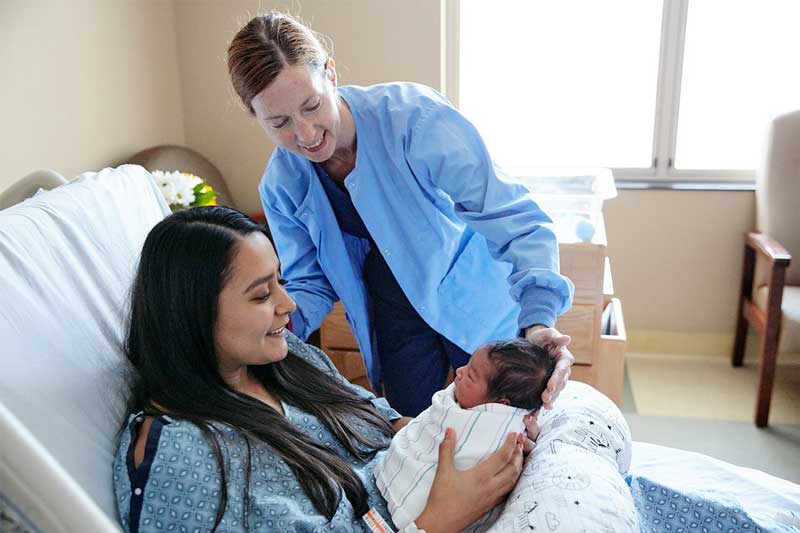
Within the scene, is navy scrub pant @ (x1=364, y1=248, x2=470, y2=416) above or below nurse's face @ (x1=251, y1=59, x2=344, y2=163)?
below

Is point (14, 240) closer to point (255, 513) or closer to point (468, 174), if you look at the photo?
point (255, 513)

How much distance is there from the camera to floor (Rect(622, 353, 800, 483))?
8.27 ft

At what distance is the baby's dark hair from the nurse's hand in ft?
0.05

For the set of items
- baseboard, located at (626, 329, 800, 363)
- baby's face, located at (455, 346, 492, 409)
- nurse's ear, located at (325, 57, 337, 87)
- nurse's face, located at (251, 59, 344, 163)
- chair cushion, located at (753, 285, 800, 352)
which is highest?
nurse's ear, located at (325, 57, 337, 87)

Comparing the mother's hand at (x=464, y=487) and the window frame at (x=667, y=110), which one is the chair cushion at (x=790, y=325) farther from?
the mother's hand at (x=464, y=487)

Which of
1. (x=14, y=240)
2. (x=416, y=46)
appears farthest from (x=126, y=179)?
(x=416, y=46)

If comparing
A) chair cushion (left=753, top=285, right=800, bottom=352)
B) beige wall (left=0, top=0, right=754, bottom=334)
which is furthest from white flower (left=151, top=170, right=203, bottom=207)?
chair cushion (left=753, top=285, right=800, bottom=352)

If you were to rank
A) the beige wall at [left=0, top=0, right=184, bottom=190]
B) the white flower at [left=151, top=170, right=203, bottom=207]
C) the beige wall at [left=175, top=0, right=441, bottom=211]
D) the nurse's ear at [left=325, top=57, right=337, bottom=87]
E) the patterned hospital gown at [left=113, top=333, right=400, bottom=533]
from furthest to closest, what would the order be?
the beige wall at [left=175, top=0, right=441, bottom=211]
the beige wall at [left=0, top=0, right=184, bottom=190]
the white flower at [left=151, top=170, right=203, bottom=207]
the nurse's ear at [left=325, top=57, right=337, bottom=87]
the patterned hospital gown at [left=113, top=333, right=400, bottom=533]

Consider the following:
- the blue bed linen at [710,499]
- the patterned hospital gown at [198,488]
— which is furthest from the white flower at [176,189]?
the blue bed linen at [710,499]

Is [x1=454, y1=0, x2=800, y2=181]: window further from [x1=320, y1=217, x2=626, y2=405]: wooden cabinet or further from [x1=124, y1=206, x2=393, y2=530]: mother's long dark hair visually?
[x1=124, y1=206, x2=393, y2=530]: mother's long dark hair

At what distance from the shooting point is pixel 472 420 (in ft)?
4.02

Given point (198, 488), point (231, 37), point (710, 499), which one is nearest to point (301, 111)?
point (198, 488)

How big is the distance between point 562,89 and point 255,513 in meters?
2.72

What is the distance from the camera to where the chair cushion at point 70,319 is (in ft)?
3.30
